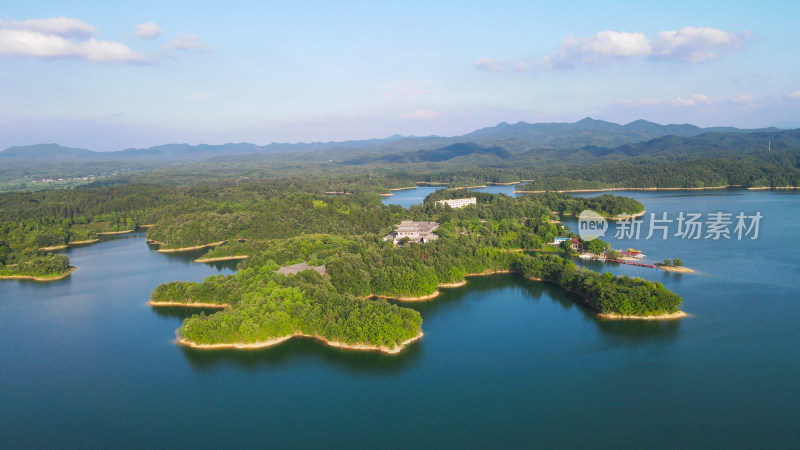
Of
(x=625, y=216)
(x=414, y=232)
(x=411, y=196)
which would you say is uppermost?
(x=411, y=196)

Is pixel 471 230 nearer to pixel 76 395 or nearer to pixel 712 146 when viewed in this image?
pixel 76 395

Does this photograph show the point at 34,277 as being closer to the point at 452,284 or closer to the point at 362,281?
the point at 362,281

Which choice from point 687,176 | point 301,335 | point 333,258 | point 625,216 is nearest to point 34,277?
point 333,258

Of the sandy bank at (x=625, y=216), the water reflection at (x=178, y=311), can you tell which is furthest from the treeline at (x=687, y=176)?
the water reflection at (x=178, y=311)

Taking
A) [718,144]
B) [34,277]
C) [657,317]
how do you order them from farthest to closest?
1. [718,144]
2. [34,277]
3. [657,317]

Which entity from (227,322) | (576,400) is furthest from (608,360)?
(227,322)

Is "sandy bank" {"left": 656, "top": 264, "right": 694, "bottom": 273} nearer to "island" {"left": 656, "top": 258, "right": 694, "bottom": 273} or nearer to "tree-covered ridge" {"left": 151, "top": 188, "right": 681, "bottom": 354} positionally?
"island" {"left": 656, "top": 258, "right": 694, "bottom": 273}

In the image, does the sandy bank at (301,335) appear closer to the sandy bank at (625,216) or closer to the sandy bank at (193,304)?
the sandy bank at (193,304)
